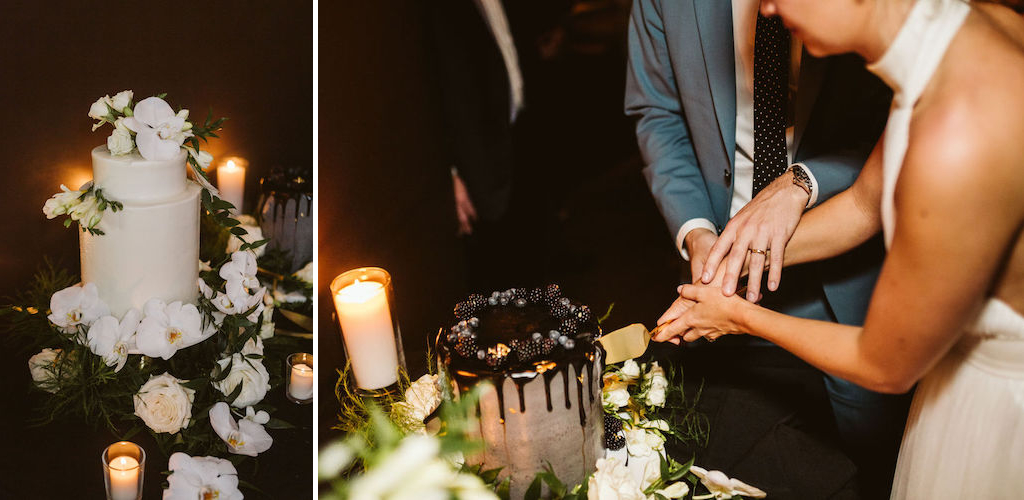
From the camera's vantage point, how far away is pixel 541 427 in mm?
1046

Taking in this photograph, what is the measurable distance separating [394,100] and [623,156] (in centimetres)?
308

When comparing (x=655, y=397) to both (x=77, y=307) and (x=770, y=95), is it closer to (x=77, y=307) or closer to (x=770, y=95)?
(x=770, y=95)

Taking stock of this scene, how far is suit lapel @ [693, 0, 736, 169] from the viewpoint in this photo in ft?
5.39

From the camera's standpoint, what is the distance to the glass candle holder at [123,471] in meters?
1.15

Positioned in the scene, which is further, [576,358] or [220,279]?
[220,279]

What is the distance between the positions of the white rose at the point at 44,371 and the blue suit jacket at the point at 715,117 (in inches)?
53.5

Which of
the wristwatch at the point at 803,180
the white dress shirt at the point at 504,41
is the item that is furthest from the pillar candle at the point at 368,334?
the white dress shirt at the point at 504,41

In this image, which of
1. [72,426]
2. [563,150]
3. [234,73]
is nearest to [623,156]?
[563,150]

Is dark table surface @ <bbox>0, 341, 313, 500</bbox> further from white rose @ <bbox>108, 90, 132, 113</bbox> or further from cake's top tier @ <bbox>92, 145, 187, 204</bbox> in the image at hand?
white rose @ <bbox>108, 90, 132, 113</bbox>

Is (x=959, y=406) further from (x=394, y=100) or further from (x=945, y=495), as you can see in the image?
(x=394, y=100)

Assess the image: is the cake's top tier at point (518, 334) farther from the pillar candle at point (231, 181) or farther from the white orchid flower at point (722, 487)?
the pillar candle at point (231, 181)

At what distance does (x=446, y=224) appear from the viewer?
9.79ft

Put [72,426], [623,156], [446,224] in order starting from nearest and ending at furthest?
[72,426]
[446,224]
[623,156]

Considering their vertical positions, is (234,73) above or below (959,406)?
above
